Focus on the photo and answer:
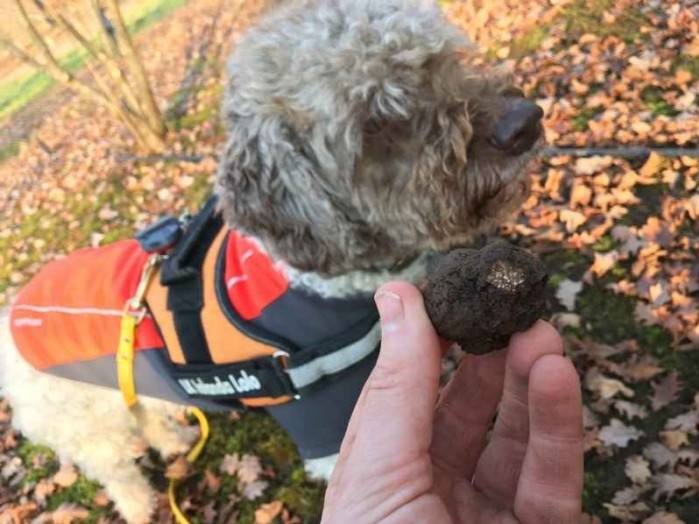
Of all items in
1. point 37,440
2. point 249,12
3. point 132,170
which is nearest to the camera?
point 37,440

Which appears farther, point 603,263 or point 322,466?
point 603,263

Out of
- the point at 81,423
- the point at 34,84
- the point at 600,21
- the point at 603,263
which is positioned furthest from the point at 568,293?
the point at 34,84

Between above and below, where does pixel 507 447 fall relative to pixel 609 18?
above

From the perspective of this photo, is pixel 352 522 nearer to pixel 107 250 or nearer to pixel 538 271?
pixel 538 271

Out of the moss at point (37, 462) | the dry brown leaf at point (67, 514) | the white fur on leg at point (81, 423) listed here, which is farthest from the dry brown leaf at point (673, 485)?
the moss at point (37, 462)

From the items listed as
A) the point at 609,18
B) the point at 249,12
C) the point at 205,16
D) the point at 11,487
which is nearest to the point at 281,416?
the point at 11,487

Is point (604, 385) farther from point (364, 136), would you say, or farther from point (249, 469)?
point (249, 469)
